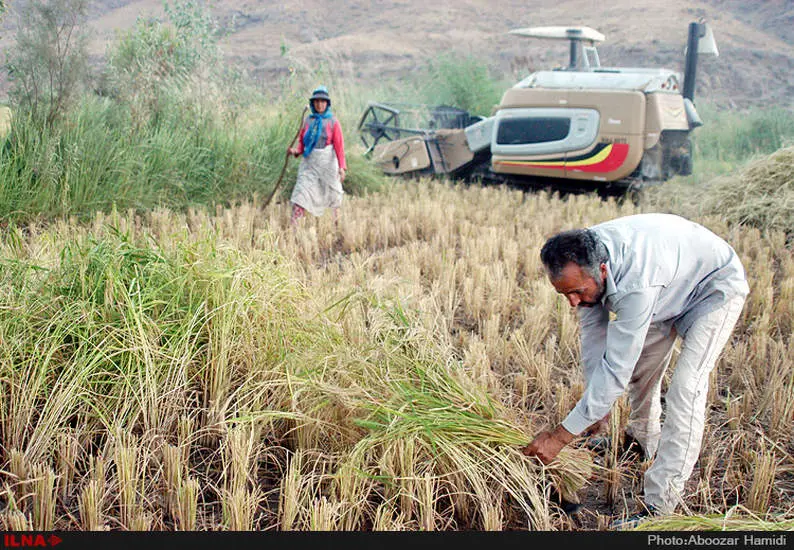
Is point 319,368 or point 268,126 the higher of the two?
point 268,126

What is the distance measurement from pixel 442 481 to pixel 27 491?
168 centimetres

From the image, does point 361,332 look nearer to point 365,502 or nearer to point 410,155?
point 365,502

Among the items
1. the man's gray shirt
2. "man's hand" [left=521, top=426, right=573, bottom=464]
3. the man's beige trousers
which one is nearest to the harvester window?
the man's gray shirt

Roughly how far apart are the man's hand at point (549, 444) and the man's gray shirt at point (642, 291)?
0.13ft

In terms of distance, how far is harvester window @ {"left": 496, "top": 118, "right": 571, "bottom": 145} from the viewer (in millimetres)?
9289

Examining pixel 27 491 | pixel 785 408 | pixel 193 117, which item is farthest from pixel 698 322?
pixel 193 117

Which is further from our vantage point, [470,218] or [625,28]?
[625,28]

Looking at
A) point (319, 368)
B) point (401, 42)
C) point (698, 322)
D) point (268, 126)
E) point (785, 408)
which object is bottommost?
point (785, 408)

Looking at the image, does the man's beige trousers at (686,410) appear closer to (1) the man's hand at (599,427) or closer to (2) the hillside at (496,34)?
(1) the man's hand at (599,427)

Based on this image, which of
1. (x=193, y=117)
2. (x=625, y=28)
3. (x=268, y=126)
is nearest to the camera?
(x=193, y=117)

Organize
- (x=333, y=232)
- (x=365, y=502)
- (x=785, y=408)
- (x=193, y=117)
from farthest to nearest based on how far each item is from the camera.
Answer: (x=193, y=117)
(x=333, y=232)
(x=785, y=408)
(x=365, y=502)

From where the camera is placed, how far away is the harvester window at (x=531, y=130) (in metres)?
9.29

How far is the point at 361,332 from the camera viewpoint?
151 inches

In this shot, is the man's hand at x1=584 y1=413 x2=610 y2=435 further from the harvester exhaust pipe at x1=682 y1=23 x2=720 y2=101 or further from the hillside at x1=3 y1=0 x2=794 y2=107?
the hillside at x1=3 y1=0 x2=794 y2=107
